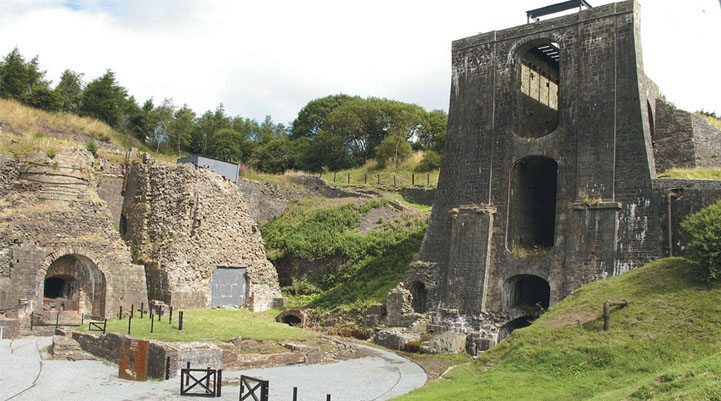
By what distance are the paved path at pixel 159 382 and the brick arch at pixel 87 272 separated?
20.0 feet

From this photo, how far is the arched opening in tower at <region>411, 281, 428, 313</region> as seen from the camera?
86.9 feet

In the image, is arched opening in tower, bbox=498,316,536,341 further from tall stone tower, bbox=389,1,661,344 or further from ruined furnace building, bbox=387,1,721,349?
tall stone tower, bbox=389,1,661,344

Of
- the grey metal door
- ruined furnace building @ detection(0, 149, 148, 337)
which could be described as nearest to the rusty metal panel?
ruined furnace building @ detection(0, 149, 148, 337)

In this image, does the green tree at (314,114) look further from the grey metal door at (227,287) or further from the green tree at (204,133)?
the grey metal door at (227,287)

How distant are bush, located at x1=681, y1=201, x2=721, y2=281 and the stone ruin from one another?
20.4m

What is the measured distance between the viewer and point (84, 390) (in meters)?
15.1

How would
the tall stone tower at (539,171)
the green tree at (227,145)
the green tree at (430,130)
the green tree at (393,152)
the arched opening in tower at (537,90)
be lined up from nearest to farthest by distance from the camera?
1. the tall stone tower at (539,171)
2. the arched opening in tower at (537,90)
3. the green tree at (393,152)
4. the green tree at (430,130)
5. the green tree at (227,145)

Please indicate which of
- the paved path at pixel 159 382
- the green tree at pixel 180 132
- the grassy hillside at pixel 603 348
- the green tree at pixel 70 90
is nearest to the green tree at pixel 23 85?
the green tree at pixel 70 90

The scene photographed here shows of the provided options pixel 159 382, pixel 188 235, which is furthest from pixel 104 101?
pixel 159 382

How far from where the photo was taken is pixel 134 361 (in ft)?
55.2

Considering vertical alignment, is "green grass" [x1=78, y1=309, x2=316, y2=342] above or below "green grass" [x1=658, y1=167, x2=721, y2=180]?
below

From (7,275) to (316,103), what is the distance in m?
43.9

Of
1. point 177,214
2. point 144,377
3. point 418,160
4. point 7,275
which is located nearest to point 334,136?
point 418,160

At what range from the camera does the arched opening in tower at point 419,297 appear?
2648 cm
